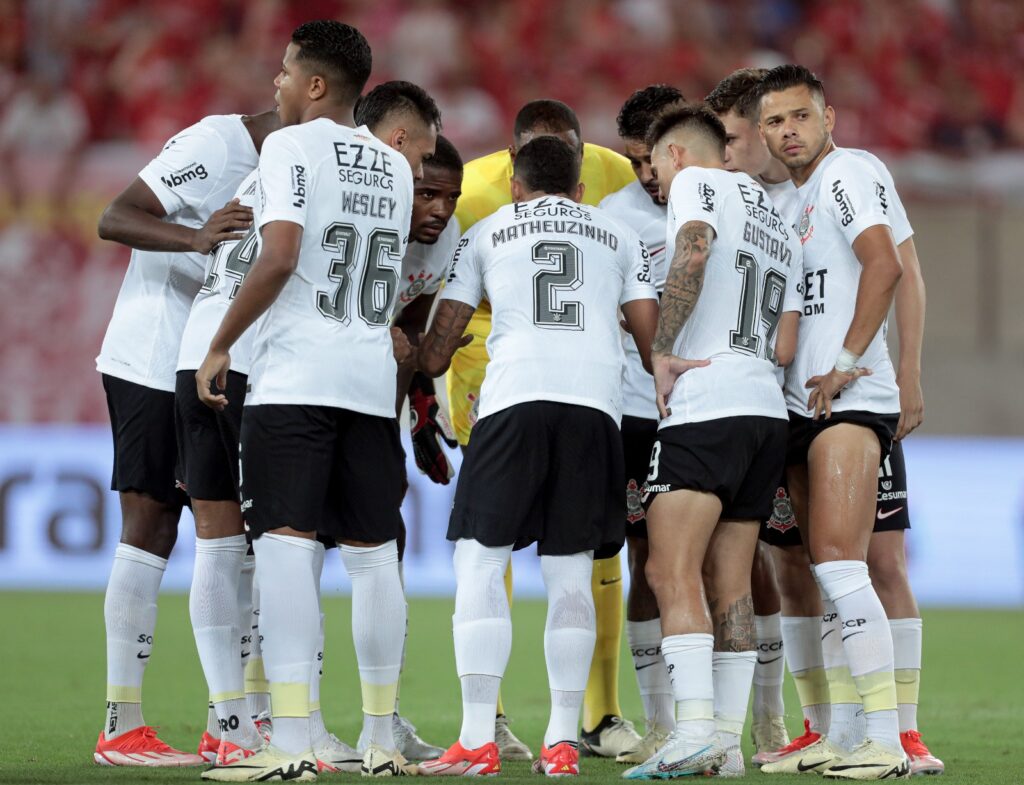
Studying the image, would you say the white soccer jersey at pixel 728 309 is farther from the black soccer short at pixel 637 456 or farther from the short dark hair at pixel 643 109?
the short dark hair at pixel 643 109

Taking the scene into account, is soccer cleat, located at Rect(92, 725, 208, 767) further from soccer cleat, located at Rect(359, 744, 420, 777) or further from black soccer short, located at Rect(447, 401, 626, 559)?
black soccer short, located at Rect(447, 401, 626, 559)

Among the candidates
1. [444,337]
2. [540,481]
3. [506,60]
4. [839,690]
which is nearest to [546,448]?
[540,481]

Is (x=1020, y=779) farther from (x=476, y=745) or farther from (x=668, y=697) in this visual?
(x=476, y=745)

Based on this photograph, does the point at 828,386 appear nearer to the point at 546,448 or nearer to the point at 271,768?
the point at 546,448

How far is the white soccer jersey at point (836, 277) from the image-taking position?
195 inches

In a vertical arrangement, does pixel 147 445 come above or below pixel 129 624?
above

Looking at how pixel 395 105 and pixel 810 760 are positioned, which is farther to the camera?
pixel 395 105

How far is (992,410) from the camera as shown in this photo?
13.2 m

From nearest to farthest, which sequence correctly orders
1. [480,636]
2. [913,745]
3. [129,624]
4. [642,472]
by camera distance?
[480,636] → [913,745] → [129,624] → [642,472]

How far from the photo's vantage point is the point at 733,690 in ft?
15.9

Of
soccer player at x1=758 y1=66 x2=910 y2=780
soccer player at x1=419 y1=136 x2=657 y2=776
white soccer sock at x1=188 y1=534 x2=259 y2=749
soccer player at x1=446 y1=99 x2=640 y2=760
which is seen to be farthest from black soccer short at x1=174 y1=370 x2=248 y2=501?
soccer player at x1=758 y1=66 x2=910 y2=780

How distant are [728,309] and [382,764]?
1.94m

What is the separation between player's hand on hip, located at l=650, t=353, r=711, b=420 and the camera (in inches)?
190

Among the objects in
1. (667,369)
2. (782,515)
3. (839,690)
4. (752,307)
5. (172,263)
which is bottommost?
(839,690)
